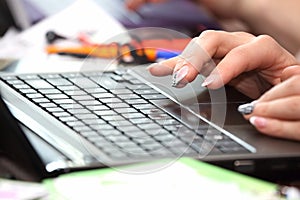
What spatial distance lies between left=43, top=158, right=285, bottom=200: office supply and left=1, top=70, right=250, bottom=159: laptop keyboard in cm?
2

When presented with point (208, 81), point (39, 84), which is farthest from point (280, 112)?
point (39, 84)

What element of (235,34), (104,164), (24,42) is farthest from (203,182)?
(24,42)

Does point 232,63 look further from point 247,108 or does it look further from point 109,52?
point 109,52

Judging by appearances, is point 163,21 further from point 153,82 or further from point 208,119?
point 208,119

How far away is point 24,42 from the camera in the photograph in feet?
3.56

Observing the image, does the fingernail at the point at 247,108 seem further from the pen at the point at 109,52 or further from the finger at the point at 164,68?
the pen at the point at 109,52

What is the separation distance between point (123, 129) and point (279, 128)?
0.50 ft

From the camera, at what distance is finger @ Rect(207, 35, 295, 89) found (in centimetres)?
74

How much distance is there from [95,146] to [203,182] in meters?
0.10

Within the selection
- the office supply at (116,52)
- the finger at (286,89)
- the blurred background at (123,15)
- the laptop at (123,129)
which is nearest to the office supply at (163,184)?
the laptop at (123,129)

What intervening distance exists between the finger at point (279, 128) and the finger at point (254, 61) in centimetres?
11

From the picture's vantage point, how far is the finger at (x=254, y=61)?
0.74m

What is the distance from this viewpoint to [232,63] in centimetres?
75

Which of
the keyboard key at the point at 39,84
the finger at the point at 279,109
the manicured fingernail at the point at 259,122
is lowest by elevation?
the keyboard key at the point at 39,84
